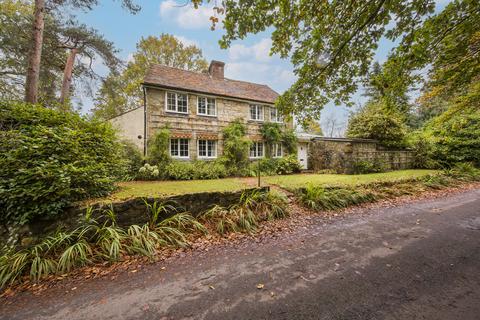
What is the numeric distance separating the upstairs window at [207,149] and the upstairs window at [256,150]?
9.48 ft

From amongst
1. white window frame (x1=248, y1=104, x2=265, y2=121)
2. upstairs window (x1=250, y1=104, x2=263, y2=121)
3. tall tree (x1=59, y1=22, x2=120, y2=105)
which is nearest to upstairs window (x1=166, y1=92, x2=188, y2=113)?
tall tree (x1=59, y1=22, x2=120, y2=105)

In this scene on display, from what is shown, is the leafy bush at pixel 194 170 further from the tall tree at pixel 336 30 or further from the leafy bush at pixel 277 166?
the tall tree at pixel 336 30

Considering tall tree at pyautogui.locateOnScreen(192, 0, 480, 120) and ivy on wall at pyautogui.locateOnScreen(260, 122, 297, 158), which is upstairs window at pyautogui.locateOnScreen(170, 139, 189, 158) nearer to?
ivy on wall at pyautogui.locateOnScreen(260, 122, 297, 158)

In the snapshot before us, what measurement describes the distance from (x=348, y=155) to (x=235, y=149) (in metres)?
7.79

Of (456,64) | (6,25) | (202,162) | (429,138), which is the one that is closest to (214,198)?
Result: (202,162)

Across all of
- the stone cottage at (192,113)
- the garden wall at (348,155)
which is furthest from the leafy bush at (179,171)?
the garden wall at (348,155)

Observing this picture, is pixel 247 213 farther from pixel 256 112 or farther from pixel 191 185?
pixel 256 112

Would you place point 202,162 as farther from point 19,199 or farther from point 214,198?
point 19,199

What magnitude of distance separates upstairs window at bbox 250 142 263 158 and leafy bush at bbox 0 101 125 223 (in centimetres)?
1026

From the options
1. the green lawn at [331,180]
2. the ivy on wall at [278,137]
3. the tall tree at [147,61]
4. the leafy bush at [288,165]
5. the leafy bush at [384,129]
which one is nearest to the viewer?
the green lawn at [331,180]

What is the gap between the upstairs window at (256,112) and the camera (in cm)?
1449

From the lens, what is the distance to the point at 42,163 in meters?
3.74

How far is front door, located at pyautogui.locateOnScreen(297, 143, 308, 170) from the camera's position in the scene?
14953 millimetres

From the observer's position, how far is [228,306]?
2.33 meters
